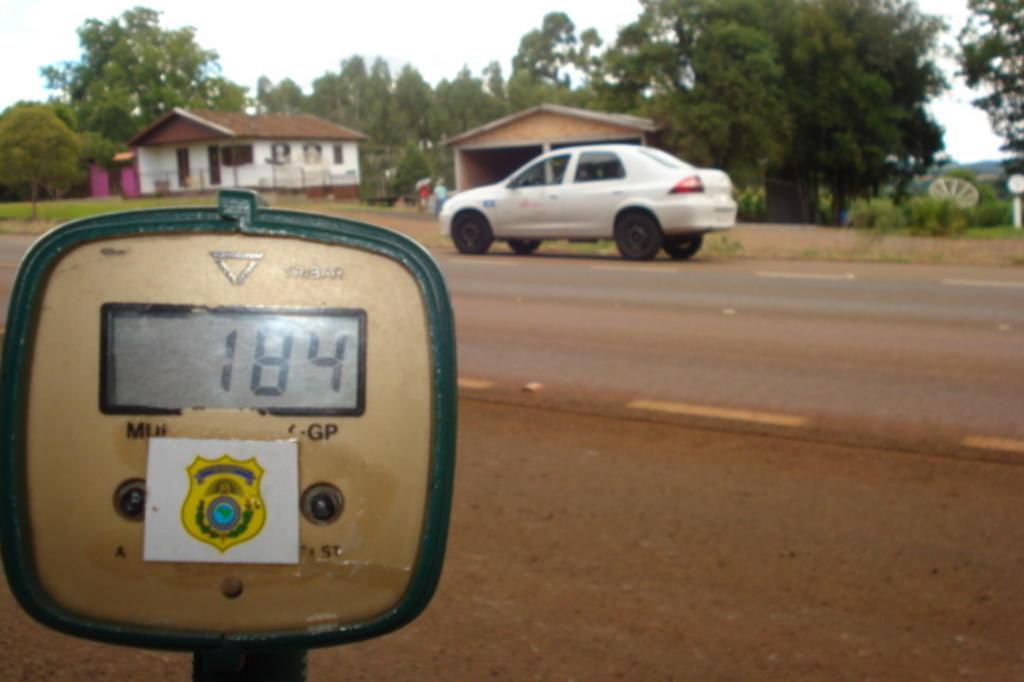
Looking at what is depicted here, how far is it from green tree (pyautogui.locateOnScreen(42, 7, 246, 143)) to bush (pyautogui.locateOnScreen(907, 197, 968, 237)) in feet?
43.8

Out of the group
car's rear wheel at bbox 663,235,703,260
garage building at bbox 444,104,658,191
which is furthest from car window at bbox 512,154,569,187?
garage building at bbox 444,104,658,191

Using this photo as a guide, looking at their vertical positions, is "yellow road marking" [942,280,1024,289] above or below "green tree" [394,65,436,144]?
below

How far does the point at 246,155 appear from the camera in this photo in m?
42.5

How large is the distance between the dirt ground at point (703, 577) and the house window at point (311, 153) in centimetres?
4034

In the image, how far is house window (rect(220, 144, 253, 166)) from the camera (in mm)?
41031

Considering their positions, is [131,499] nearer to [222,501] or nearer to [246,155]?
[222,501]

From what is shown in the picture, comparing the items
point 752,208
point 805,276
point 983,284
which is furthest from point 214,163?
point 983,284

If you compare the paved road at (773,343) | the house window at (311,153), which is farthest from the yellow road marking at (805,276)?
the house window at (311,153)

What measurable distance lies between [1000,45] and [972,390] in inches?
2062

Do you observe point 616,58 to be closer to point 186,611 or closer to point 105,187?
point 105,187

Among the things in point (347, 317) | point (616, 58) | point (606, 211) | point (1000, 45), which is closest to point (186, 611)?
point (347, 317)

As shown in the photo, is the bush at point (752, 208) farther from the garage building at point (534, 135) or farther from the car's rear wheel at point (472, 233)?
the car's rear wheel at point (472, 233)

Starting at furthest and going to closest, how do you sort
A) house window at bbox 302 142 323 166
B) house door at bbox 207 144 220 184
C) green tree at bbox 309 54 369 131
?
green tree at bbox 309 54 369 131 → house window at bbox 302 142 323 166 → house door at bbox 207 144 220 184

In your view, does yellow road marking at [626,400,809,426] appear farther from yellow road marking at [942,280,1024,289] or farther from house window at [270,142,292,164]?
house window at [270,142,292,164]
